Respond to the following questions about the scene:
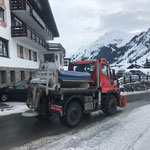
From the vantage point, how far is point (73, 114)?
573 centimetres

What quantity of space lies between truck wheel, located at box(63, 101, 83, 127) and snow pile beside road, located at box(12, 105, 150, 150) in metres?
0.43

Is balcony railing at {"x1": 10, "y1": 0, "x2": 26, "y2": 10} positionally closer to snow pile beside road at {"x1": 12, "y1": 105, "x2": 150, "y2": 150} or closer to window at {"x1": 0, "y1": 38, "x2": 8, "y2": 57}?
window at {"x1": 0, "y1": 38, "x2": 8, "y2": 57}

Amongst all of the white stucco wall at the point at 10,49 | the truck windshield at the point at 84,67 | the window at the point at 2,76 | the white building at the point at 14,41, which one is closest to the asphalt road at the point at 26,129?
the truck windshield at the point at 84,67

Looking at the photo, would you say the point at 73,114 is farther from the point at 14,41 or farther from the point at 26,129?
the point at 14,41

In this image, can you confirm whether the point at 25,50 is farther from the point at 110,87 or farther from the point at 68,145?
the point at 68,145

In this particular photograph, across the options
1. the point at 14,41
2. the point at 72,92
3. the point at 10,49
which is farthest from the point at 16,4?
the point at 72,92

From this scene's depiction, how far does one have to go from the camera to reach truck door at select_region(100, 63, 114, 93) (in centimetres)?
681

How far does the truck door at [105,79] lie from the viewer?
6.81m

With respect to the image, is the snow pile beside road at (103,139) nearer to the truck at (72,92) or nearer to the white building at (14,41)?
the truck at (72,92)

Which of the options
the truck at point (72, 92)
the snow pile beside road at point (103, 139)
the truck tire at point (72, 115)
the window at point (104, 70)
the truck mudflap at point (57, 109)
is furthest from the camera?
the window at point (104, 70)

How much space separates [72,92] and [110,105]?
261cm

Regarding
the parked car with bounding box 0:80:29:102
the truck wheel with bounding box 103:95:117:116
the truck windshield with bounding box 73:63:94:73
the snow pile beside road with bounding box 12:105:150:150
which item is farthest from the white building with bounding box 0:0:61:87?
the snow pile beside road with bounding box 12:105:150:150

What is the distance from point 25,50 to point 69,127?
50.8 ft

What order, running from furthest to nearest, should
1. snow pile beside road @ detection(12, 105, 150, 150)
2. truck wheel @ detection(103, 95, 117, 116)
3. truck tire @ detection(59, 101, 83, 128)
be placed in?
truck wheel @ detection(103, 95, 117, 116) → truck tire @ detection(59, 101, 83, 128) → snow pile beside road @ detection(12, 105, 150, 150)
